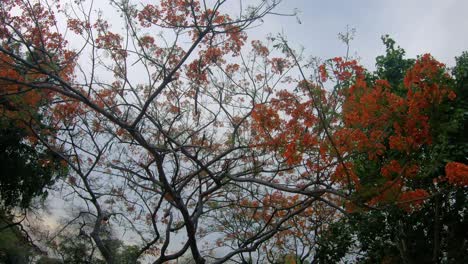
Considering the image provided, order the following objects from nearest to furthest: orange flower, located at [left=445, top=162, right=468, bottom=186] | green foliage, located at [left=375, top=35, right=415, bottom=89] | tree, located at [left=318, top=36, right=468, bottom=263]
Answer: orange flower, located at [left=445, top=162, right=468, bottom=186], tree, located at [left=318, top=36, right=468, bottom=263], green foliage, located at [left=375, top=35, right=415, bottom=89]

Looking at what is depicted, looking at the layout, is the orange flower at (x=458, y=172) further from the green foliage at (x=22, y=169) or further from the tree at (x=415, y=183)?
the green foliage at (x=22, y=169)

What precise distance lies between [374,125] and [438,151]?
7.51 feet

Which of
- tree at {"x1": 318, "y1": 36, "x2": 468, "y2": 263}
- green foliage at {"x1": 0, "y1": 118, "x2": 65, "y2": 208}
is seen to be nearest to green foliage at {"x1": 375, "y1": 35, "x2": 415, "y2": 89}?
tree at {"x1": 318, "y1": 36, "x2": 468, "y2": 263}

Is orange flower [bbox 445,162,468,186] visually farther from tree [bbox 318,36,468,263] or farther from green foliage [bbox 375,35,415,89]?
green foliage [bbox 375,35,415,89]

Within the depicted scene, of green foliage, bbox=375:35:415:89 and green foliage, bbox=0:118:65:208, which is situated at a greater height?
green foliage, bbox=375:35:415:89

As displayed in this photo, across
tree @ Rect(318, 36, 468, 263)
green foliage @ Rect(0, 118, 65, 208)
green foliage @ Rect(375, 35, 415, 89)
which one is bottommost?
tree @ Rect(318, 36, 468, 263)

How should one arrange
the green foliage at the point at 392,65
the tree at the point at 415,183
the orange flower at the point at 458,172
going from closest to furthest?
the orange flower at the point at 458,172, the tree at the point at 415,183, the green foliage at the point at 392,65

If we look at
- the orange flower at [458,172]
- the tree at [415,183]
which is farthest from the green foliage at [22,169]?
the orange flower at [458,172]

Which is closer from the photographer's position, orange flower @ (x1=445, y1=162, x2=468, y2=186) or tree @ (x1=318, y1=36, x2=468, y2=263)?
orange flower @ (x1=445, y1=162, x2=468, y2=186)

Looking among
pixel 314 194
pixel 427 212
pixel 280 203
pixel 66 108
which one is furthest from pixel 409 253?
pixel 66 108

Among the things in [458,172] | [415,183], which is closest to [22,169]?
[415,183]

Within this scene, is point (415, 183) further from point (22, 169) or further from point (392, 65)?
point (22, 169)

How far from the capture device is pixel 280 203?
9172 mm

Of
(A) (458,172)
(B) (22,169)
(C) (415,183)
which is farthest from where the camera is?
(B) (22,169)
